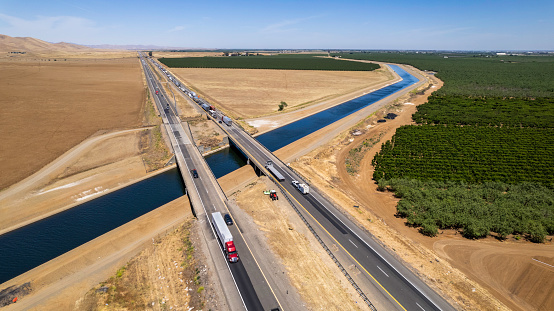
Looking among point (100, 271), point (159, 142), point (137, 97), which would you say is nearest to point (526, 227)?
point (100, 271)

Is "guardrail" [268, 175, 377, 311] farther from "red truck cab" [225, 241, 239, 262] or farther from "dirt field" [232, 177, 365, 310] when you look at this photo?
"red truck cab" [225, 241, 239, 262]

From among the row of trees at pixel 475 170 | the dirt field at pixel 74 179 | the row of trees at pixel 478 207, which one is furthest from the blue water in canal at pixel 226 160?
the row of trees at pixel 478 207

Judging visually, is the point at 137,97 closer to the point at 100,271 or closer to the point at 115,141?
the point at 115,141

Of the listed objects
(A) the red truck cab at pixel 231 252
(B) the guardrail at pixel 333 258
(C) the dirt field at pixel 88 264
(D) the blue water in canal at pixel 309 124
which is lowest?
(C) the dirt field at pixel 88 264

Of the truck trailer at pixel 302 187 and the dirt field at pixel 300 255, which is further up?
the truck trailer at pixel 302 187

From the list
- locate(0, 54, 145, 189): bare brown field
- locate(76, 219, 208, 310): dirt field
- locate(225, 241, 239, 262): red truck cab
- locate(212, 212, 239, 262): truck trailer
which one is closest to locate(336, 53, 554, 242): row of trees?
locate(225, 241, 239, 262): red truck cab

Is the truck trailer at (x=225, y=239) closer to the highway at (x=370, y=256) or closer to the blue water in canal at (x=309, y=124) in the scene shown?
the highway at (x=370, y=256)

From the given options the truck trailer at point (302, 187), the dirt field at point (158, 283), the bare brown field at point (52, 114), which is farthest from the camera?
the bare brown field at point (52, 114)
